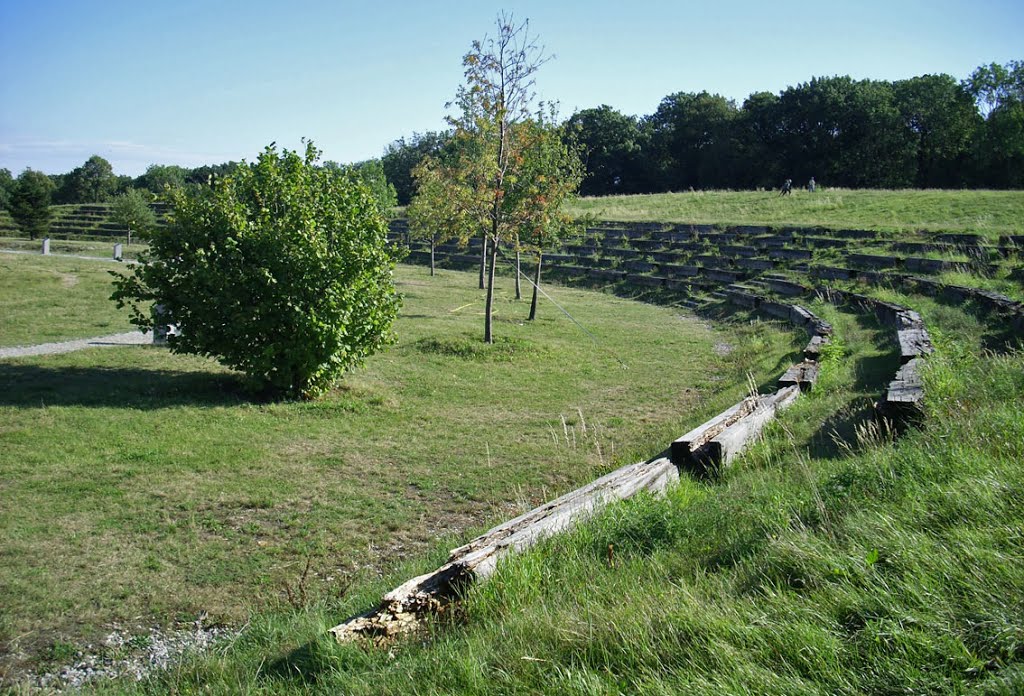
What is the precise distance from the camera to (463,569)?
12.3 ft

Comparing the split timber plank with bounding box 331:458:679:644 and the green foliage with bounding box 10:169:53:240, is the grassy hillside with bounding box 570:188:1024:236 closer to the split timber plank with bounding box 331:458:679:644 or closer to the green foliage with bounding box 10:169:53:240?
the split timber plank with bounding box 331:458:679:644

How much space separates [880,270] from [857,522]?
19224mm

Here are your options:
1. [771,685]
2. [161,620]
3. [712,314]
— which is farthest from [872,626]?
[712,314]

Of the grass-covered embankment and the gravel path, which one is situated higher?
the grass-covered embankment

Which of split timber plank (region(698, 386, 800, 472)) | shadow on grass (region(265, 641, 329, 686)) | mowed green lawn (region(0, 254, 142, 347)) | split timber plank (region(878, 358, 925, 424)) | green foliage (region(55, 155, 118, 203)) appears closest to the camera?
shadow on grass (region(265, 641, 329, 686))

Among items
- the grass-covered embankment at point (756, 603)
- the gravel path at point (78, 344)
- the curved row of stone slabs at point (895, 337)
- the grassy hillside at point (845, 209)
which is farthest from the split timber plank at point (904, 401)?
the grassy hillside at point (845, 209)

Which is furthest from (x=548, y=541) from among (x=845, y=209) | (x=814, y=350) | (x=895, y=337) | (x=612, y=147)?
(x=612, y=147)

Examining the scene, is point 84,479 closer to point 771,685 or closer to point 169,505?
point 169,505

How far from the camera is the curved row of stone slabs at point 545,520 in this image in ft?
11.6

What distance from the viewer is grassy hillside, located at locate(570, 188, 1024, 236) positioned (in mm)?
24844

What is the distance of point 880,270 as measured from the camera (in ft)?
66.5

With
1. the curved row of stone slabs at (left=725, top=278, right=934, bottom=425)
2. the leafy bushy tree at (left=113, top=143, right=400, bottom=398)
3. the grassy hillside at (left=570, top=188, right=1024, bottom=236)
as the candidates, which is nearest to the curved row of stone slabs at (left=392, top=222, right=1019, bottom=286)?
the grassy hillside at (left=570, top=188, right=1024, bottom=236)

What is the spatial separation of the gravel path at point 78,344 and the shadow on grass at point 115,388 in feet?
4.05

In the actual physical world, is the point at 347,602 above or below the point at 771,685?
below
